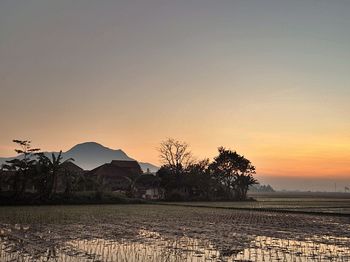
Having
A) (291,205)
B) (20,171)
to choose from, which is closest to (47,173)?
(20,171)

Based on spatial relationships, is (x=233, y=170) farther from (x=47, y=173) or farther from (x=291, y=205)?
(x=47, y=173)

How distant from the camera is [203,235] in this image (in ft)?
45.4

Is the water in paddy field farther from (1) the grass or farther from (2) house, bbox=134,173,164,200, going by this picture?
(2) house, bbox=134,173,164,200

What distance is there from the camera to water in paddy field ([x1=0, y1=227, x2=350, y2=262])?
9.30 metres

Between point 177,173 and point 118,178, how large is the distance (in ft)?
31.4

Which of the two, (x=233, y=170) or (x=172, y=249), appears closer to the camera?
(x=172, y=249)

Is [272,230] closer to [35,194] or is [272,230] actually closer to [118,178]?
[35,194]

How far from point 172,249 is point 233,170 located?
Result: 1983 inches

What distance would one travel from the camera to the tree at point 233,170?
5944cm

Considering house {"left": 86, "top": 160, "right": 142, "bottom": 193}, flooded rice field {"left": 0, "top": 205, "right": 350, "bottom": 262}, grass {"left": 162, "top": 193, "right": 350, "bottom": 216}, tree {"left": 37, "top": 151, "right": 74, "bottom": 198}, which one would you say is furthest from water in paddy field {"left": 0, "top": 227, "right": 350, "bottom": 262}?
house {"left": 86, "top": 160, "right": 142, "bottom": 193}

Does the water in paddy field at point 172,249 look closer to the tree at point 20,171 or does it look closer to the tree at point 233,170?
the tree at point 20,171

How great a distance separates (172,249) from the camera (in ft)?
34.7

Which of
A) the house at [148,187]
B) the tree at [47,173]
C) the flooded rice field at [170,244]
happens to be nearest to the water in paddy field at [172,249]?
the flooded rice field at [170,244]

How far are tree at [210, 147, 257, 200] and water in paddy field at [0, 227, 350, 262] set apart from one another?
4632 centimetres
